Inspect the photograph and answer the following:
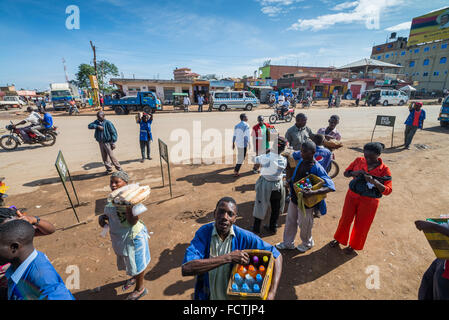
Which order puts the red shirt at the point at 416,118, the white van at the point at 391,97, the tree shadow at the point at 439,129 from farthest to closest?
the white van at the point at 391,97 → the tree shadow at the point at 439,129 → the red shirt at the point at 416,118

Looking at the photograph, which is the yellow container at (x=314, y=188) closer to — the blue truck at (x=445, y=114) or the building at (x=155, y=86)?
the blue truck at (x=445, y=114)

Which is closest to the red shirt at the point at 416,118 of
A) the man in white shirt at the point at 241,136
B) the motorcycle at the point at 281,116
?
the man in white shirt at the point at 241,136

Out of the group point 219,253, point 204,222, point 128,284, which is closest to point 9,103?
point 204,222

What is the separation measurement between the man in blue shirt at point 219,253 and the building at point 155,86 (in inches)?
1166

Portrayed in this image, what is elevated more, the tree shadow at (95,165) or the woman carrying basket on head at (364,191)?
the woman carrying basket on head at (364,191)

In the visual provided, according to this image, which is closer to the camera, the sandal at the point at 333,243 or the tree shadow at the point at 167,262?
the tree shadow at the point at 167,262

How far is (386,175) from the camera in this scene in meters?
2.80

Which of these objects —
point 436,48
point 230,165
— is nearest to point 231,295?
point 230,165

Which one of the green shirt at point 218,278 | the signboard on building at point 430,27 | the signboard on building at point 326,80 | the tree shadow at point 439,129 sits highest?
the signboard on building at point 430,27

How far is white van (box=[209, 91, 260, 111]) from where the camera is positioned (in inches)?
850

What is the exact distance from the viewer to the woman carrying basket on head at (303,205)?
287cm

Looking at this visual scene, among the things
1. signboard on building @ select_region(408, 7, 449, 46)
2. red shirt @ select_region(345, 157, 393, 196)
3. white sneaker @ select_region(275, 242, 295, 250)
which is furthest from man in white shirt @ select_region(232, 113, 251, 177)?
signboard on building @ select_region(408, 7, 449, 46)

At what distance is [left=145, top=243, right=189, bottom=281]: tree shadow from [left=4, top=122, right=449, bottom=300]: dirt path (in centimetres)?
2

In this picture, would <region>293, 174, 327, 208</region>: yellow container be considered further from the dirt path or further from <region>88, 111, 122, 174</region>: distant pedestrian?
<region>88, 111, 122, 174</region>: distant pedestrian
